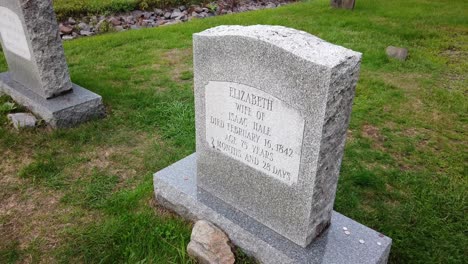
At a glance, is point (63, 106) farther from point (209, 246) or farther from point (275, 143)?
point (275, 143)

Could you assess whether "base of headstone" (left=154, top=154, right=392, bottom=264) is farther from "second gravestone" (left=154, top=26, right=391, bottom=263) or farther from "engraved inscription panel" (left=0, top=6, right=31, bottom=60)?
"engraved inscription panel" (left=0, top=6, right=31, bottom=60)

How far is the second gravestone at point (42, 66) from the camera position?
4637 millimetres

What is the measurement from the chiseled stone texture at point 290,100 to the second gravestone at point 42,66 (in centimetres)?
240

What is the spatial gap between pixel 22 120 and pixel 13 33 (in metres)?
1.16

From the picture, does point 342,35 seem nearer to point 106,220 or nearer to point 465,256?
point 465,256

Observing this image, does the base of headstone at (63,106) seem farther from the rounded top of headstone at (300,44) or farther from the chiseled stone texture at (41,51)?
the rounded top of headstone at (300,44)

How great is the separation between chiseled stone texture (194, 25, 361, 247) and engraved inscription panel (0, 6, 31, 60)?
9.92 ft

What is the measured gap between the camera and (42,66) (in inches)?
190

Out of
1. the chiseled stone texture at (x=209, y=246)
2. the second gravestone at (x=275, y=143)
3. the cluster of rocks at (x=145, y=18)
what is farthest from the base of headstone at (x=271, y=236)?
the cluster of rocks at (x=145, y=18)

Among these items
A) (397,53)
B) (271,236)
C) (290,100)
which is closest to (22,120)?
(271,236)

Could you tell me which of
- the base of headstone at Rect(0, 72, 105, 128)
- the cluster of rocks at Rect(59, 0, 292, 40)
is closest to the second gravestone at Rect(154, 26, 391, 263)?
the base of headstone at Rect(0, 72, 105, 128)

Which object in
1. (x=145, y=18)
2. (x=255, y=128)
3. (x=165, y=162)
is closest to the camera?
(x=255, y=128)

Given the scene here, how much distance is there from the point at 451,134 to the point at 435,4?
739cm

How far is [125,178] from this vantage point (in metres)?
4.03
